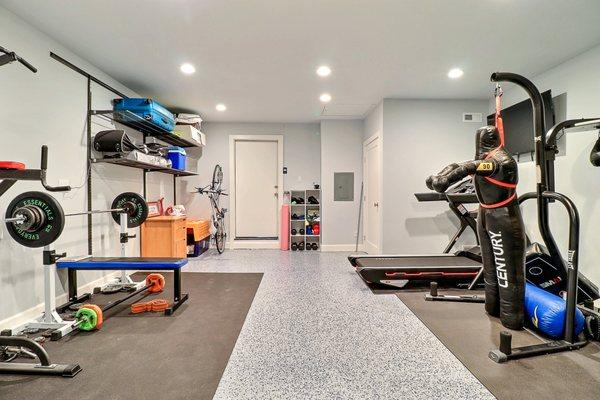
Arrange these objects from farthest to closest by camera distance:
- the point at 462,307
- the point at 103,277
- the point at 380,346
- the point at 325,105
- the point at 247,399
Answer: the point at 325,105
the point at 103,277
the point at 462,307
the point at 380,346
the point at 247,399

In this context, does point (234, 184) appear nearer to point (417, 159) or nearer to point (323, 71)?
point (323, 71)

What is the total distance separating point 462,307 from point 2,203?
13.7 feet

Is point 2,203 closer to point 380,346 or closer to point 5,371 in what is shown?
point 5,371

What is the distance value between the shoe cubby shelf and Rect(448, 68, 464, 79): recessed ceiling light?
3.05 meters

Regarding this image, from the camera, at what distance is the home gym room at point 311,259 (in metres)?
1.87

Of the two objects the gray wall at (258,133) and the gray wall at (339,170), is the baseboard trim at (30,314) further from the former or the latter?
the gray wall at (339,170)

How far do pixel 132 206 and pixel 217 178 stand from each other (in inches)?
95.8

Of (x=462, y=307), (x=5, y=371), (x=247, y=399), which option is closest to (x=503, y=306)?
(x=462, y=307)

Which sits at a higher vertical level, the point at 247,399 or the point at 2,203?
the point at 2,203

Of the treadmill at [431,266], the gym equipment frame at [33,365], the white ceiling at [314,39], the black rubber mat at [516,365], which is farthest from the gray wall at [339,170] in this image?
the gym equipment frame at [33,365]

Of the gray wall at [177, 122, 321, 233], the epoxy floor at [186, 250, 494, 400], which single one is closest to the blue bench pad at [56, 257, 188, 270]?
the epoxy floor at [186, 250, 494, 400]

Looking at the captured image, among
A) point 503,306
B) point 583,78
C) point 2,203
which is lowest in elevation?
point 503,306

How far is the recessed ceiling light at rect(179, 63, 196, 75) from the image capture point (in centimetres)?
336

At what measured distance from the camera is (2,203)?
233cm
